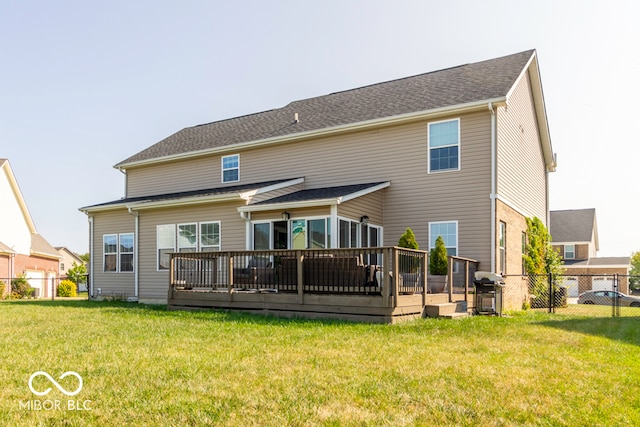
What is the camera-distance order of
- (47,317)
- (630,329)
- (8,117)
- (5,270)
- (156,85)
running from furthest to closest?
(5,270), (8,117), (156,85), (47,317), (630,329)

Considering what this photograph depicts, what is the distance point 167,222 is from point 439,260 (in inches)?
356

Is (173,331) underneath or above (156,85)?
underneath

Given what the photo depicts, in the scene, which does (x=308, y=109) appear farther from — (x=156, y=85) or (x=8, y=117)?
(x=8, y=117)

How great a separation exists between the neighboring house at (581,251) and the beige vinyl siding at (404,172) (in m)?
26.5

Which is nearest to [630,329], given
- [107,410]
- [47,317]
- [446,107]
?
[446,107]

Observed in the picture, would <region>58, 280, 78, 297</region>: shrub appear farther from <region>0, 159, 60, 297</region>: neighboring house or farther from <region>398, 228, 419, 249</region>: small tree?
<region>398, 228, 419, 249</region>: small tree

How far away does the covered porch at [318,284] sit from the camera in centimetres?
976

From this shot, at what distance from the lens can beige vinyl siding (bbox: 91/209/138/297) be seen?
17922mm

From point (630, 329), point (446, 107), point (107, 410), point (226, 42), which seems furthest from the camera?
point (226, 42)

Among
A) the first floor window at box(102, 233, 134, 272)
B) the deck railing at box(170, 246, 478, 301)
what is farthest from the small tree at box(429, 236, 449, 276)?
the first floor window at box(102, 233, 134, 272)

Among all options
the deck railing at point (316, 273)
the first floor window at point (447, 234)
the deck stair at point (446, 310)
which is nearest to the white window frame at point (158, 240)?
the deck railing at point (316, 273)

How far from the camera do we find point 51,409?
165 inches

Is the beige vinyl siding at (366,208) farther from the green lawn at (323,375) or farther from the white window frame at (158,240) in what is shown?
the white window frame at (158,240)

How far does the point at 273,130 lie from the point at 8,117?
1357 centimetres
